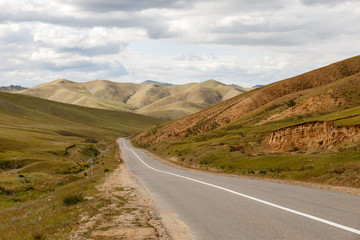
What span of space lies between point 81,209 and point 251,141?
3983 cm

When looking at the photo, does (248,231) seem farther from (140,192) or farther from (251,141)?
(251,141)

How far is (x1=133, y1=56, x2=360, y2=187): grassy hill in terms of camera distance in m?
26.3

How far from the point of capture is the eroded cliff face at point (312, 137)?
36531 mm

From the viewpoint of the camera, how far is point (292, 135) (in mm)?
45406

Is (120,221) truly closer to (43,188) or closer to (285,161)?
(285,161)

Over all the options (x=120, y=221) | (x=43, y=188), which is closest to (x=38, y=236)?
(x=120, y=221)

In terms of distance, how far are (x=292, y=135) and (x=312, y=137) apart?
317cm

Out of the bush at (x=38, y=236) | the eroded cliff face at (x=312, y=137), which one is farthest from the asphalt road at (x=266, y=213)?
the eroded cliff face at (x=312, y=137)

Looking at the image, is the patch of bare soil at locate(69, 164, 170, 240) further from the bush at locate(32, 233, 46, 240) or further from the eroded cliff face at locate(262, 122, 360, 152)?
the eroded cliff face at locate(262, 122, 360, 152)

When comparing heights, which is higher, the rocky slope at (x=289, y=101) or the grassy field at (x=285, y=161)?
the rocky slope at (x=289, y=101)

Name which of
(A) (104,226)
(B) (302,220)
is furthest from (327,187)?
(A) (104,226)

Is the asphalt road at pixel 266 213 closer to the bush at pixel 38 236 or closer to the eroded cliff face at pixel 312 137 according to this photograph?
the bush at pixel 38 236

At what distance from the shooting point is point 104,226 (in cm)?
1094

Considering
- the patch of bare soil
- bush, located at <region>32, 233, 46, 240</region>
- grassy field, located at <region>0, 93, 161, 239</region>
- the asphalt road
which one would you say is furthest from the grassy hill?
bush, located at <region>32, 233, 46, 240</region>
